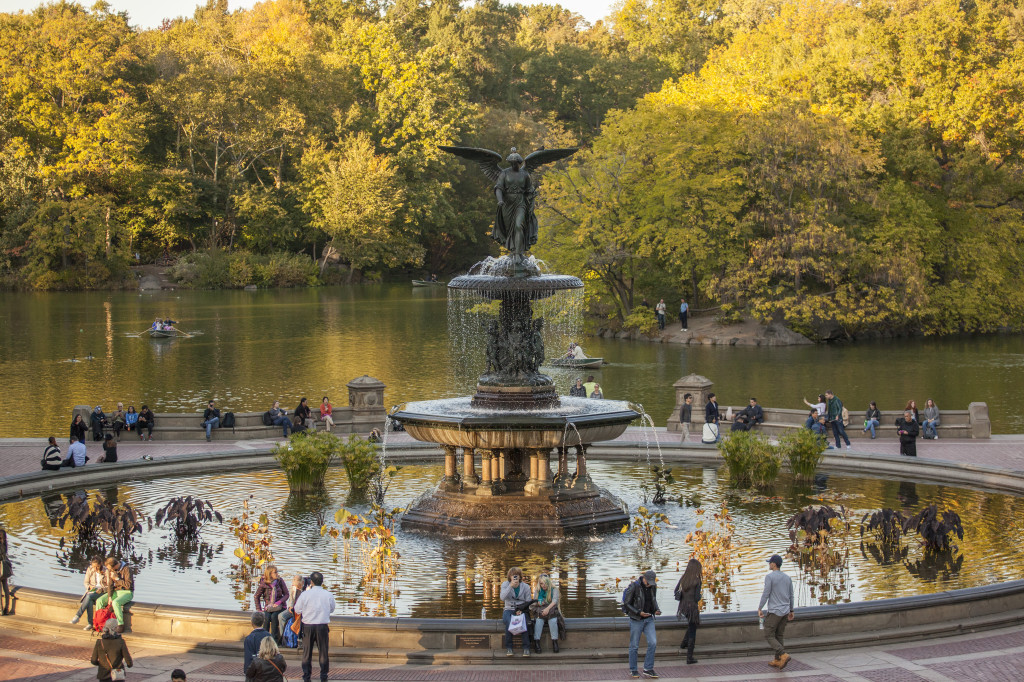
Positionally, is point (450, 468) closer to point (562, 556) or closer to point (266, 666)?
point (562, 556)

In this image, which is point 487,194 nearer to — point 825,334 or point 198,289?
point 198,289

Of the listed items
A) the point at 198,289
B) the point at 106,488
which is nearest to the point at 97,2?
the point at 198,289

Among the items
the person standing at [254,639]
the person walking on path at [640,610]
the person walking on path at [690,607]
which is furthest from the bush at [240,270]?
the person standing at [254,639]

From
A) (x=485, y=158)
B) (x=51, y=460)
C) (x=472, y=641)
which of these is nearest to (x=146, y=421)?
(x=51, y=460)

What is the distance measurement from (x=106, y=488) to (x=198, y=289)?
225 feet

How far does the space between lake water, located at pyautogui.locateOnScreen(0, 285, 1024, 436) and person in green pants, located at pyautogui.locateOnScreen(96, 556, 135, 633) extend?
65.7ft

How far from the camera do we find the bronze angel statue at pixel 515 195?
65.8 ft

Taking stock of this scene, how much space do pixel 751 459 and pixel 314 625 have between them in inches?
474

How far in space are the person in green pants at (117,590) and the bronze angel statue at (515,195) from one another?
905cm

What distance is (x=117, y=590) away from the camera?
43.9ft

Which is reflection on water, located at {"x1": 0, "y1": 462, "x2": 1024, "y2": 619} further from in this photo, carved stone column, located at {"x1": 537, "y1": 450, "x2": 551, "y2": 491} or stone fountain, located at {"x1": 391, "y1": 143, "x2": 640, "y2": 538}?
carved stone column, located at {"x1": 537, "y1": 450, "x2": 551, "y2": 491}

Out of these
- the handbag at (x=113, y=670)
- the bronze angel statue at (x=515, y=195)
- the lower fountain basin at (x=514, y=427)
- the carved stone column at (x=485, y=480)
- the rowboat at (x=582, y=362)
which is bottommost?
the handbag at (x=113, y=670)

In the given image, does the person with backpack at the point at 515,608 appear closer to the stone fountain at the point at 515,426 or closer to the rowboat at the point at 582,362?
the stone fountain at the point at 515,426

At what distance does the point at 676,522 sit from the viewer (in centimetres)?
1956
